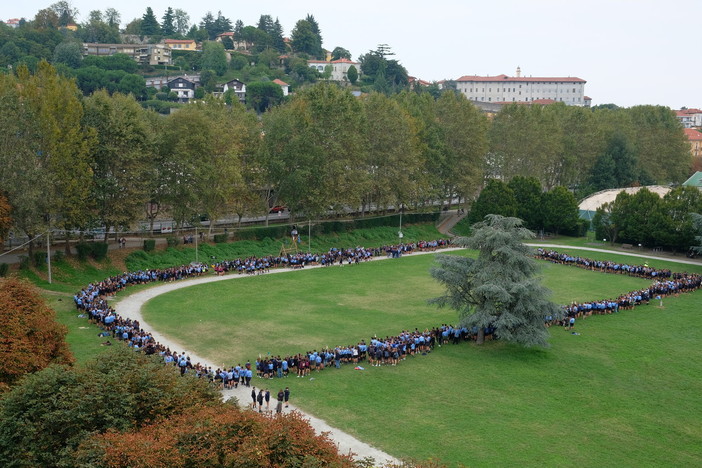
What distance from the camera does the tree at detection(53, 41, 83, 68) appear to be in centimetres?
13088

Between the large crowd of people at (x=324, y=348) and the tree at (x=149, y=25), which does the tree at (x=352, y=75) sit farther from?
the large crowd of people at (x=324, y=348)

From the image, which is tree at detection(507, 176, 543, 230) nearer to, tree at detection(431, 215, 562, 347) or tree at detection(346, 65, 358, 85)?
tree at detection(431, 215, 562, 347)

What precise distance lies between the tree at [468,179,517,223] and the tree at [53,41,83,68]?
332 feet

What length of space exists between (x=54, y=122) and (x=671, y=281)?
40887mm

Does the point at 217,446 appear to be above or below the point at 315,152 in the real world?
below

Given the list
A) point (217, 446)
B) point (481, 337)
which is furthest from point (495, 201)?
point (217, 446)

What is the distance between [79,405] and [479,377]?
16.3 meters

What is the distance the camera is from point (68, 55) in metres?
132

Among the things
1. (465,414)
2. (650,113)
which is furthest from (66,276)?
(650,113)

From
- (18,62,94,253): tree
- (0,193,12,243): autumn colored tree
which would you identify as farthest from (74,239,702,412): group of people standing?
(0,193,12,243): autumn colored tree

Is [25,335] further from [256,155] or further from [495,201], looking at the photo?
[495,201]

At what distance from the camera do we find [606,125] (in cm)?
8750

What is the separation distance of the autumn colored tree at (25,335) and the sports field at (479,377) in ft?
24.8

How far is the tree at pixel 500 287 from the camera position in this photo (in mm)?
29297
